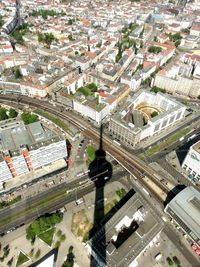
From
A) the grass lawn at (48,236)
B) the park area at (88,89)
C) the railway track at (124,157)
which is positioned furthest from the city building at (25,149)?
the park area at (88,89)

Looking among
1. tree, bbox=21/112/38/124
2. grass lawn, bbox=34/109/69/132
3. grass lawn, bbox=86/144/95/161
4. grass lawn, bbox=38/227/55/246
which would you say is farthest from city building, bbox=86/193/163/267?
tree, bbox=21/112/38/124

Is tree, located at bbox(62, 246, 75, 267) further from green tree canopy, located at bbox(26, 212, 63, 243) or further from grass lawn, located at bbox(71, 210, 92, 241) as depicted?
green tree canopy, located at bbox(26, 212, 63, 243)

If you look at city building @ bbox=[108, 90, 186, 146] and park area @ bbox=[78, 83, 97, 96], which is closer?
city building @ bbox=[108, 90, 186, 146]

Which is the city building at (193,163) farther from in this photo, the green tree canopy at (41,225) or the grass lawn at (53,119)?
the grass lawn at (53,119)

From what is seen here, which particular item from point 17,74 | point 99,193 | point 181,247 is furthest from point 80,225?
point 17,74

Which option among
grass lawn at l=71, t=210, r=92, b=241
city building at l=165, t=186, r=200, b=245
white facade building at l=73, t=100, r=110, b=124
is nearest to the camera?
city building at l=165, t=186, r=200, b=245

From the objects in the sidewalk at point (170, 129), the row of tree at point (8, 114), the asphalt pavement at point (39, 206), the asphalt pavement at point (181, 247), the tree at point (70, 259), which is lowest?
the asphalt pavement at point (181, 247)
